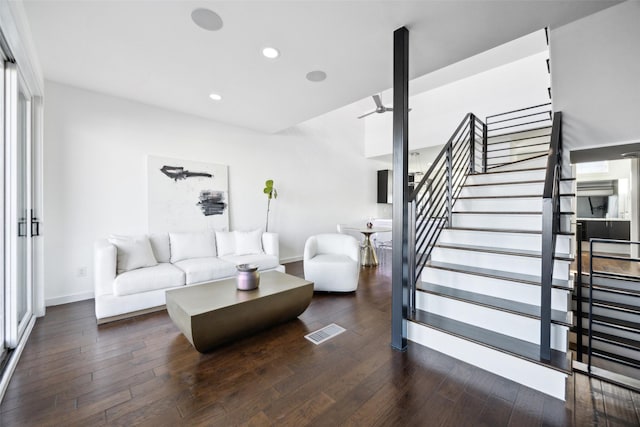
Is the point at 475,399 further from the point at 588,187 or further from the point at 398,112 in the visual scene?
the point at 588,187

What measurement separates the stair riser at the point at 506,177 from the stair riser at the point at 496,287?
6.30ft

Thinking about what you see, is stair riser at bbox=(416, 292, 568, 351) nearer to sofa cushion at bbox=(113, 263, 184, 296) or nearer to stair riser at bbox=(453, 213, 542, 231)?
stair riser at bbox=(453, 213, 542, 231)

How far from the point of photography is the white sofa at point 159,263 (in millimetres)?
2838

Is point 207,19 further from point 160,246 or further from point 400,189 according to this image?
point 160,246

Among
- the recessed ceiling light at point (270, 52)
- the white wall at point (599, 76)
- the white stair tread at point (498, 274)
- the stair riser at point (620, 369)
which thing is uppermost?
the recessed ceiling light at point (270, 52)

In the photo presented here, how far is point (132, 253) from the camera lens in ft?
10.5

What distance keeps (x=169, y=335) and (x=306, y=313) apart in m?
1.38

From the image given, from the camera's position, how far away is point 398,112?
7.47 feet

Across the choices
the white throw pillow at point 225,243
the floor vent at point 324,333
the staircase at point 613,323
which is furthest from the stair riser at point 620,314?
the white throw pillow at point 225,243

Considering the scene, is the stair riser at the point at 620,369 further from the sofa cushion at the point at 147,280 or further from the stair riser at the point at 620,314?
the sofa cushion at the point at 147,280

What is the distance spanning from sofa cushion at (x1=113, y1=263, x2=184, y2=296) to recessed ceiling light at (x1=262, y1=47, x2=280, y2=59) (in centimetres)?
268

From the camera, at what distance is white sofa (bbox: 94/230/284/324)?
2838mm

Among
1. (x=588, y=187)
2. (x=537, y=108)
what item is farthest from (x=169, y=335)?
(x=588, y=187)

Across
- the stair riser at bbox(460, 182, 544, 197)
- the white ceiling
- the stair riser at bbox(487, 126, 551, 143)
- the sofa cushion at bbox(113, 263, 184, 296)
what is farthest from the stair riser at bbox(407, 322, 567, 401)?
the stair riser at bbox(487, 126, 551, 143)
